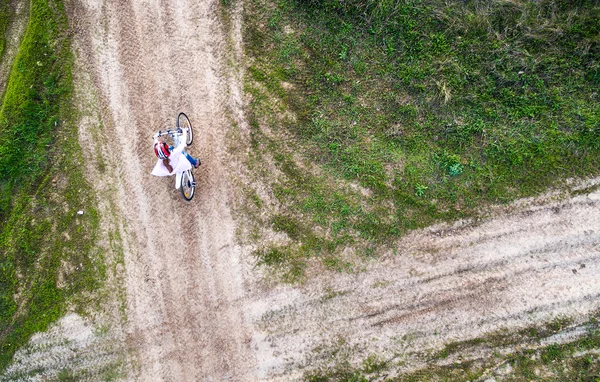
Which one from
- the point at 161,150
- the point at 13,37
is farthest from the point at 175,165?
the point at 13,37

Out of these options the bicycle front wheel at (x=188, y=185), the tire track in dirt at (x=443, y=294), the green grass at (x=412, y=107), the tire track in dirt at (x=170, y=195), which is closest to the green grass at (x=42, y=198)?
the tire track in dirt at (x=170, y=195)

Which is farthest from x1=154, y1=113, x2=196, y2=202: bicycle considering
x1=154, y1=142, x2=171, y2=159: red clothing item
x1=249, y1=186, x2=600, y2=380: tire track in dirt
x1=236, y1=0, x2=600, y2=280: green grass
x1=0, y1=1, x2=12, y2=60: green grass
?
x1=0, y1=1, x2=12, y2=60: green grass

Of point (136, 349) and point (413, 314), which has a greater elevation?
point (413, 314)

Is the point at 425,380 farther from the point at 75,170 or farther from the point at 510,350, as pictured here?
the point at 75,170

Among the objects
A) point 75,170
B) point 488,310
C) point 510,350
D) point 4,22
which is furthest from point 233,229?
point 4,22

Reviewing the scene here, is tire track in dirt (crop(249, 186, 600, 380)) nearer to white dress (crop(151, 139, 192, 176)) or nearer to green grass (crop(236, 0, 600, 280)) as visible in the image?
green grass (crop(236, 0, 600, 280))
